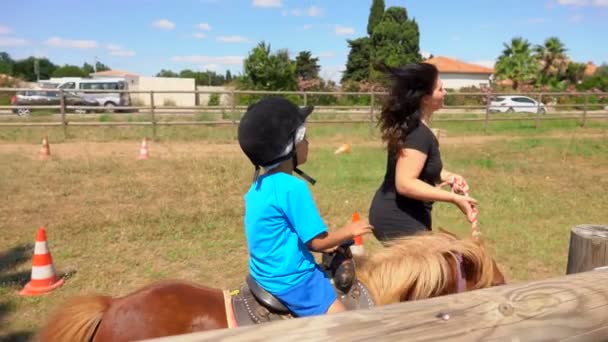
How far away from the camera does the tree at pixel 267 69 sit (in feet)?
94.9

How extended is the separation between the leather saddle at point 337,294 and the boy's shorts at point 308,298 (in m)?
0.04

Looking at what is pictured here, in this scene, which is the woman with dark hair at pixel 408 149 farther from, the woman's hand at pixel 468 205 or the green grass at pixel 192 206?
the green grass at pixel 192 206

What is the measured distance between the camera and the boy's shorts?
1963mm

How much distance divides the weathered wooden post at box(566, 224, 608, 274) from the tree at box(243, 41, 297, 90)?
27.7 metres

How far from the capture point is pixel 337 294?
6.93ft

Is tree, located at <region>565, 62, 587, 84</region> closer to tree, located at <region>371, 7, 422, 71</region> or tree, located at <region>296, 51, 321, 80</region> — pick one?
tree, located at <region>371, 7, 422, 71</region>

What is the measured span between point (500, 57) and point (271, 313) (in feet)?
159

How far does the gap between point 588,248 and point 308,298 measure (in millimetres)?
1194

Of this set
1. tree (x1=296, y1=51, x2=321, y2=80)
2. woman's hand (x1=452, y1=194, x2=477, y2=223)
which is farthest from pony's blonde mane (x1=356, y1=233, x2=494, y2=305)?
tree (x1=296, y1=51, x2=321, y2=80)

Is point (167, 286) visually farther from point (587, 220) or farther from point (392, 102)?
point (587, 220)

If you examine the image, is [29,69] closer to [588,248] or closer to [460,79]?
[460,79]

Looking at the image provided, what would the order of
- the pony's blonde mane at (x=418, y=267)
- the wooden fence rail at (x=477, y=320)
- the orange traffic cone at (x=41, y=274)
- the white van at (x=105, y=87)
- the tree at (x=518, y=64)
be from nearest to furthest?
the wooden fence rail at (x=477, y=320)
the pony's blonde mane at (x=418, y=267)
the orange traffic cone at (x=41, y=274)
the white van at (x=105, y=87)
the tree at (x=518, y=64)

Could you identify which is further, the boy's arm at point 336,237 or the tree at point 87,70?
the tree at point 87,70

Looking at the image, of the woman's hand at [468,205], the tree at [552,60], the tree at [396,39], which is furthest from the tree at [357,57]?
the woman's hand at [468,205]
